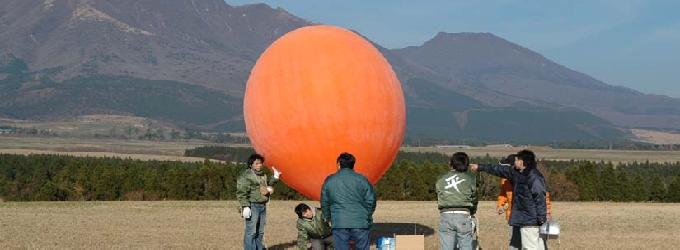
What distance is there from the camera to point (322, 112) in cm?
1555

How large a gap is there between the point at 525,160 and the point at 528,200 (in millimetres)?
652

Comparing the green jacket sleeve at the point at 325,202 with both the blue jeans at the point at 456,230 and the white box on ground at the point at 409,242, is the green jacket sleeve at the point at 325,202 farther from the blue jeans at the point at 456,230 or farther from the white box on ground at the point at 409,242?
the white box on ground at the point at 409,242

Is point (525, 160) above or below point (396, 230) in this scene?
above

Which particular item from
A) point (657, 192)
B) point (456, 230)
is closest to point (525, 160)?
point (456, 230)

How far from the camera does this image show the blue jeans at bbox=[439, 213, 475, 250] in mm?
13195

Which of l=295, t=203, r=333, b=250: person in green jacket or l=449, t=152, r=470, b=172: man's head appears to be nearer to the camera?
l=449, t=152, r=470, b=172: man's head

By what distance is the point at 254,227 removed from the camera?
15.8 metres

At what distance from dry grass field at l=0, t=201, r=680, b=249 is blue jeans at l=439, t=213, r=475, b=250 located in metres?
4.95

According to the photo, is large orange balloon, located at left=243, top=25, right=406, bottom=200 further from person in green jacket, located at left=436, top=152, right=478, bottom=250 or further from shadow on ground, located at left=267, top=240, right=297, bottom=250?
person in green jacket, located at left=436, top=152, right=478, bottom=250

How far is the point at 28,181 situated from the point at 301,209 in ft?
184

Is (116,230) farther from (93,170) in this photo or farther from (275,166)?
(93,170)

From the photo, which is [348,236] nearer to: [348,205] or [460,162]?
[348,205]

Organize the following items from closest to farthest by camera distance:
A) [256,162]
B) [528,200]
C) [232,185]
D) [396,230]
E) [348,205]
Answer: [348,205], [528,200], [256,162], [396,230], [232,185]

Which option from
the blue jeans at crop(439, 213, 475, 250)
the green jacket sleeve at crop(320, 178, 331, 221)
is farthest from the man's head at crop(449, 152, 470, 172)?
the green jacket sleeve at crop(320, 178, 331, 221)
